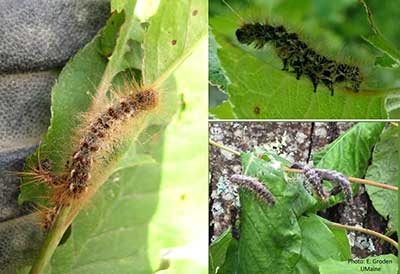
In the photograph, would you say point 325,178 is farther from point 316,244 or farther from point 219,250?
point 219,250

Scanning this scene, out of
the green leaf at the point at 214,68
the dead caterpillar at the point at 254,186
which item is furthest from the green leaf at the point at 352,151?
the green leaf at the point at 214,68

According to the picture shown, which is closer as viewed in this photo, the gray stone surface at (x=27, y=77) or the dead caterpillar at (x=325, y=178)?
the gray stone surface at (x=27, y=77)

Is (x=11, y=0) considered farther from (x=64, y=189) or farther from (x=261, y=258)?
(x=261, y=258)

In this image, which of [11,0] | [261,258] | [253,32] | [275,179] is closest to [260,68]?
[253,32]

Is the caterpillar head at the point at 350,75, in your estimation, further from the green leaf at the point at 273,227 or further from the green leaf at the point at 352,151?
the green leaf at the point at 273,227

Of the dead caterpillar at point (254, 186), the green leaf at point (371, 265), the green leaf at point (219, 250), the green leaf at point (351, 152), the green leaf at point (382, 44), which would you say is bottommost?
the green leaf at point (371, 265)

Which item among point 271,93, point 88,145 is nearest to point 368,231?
point 271,93

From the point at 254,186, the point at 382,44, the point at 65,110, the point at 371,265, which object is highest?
the point at 382,44

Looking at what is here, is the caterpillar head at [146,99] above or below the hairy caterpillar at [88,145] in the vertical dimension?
above
